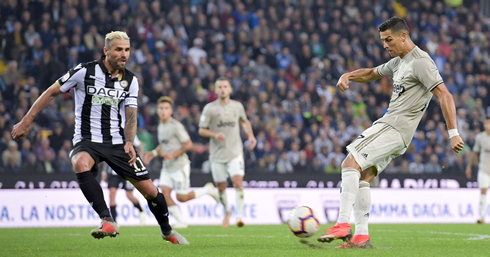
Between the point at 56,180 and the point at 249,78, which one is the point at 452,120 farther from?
the point at 249,78

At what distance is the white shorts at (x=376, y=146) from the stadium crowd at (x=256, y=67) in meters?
8.95

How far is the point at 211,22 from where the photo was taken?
68.2ft

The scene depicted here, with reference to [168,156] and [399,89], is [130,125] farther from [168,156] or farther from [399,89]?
[168,156]

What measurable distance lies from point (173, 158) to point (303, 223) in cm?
669

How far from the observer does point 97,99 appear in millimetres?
7602

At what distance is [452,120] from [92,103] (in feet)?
11.5

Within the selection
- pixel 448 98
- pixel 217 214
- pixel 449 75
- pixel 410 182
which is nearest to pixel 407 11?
pixel 449 75

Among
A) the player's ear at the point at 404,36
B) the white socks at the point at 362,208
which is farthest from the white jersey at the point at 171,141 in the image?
the player's ear at the point at 404,36

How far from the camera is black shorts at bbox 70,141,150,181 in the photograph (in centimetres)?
750

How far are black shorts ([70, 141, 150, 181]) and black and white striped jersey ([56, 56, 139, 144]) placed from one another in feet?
0.21

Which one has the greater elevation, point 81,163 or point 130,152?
point 130,152

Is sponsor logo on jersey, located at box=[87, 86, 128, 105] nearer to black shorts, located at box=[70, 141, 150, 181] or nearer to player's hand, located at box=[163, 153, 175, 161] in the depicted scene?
black shorts, located at box=[70, 141, 150, 181]

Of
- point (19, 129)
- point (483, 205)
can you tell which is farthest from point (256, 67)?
point (19, 129)

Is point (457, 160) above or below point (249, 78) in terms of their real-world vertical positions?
below
